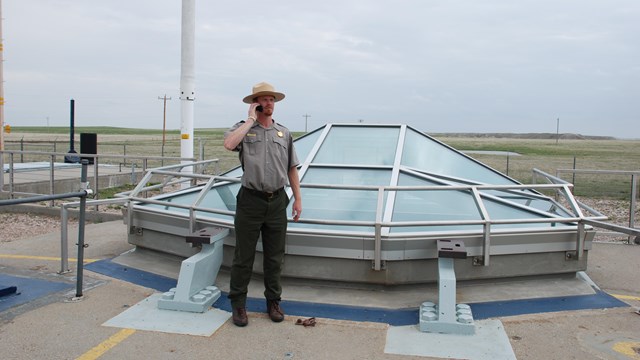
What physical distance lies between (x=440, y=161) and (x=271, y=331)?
425 cm

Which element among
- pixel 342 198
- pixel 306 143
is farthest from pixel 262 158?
pixel 306 143

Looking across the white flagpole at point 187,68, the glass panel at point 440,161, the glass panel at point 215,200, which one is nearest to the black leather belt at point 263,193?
the glass panel at point 215,200

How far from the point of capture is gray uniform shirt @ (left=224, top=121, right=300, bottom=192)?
455cm

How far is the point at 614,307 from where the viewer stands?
5312mm

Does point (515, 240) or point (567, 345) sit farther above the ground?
point (515, 240)

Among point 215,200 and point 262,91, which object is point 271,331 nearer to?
point 262,91

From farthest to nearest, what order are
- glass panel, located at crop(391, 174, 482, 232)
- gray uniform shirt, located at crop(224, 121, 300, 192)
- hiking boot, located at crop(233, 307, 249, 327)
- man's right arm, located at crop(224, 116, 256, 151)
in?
glass panel, located at crop(391, 174, 482, 232) → hiking boot, located at crop(233, 307, 249, 327) → gray uniform shirt, located at crop(224, 121, 300, 192) → man's right arm, located at crop(224, 116, 256, 151)

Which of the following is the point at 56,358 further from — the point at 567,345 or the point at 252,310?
the point at 567,345

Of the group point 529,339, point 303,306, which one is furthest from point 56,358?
point 529,339

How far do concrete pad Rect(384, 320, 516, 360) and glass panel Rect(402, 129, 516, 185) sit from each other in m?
3.04

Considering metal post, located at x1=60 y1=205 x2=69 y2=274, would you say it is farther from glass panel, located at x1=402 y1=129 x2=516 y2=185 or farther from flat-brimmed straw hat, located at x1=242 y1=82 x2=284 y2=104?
glass panel, located at x1=402 y1=129 x2=516 y2=185

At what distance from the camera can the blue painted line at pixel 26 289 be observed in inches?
205

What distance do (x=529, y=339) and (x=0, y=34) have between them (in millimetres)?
15563

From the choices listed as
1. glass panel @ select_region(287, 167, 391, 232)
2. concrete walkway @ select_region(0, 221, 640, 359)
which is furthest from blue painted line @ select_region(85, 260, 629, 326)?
glass panel @ select_region(287, 167, 391, 232)
